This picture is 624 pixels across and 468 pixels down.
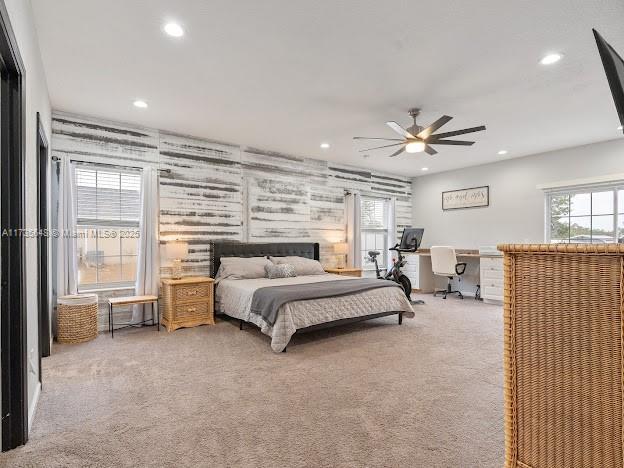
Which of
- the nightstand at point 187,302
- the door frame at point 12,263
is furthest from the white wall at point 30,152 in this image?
the nightstand at point 187,302

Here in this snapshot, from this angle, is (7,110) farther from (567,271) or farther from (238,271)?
(238,271)

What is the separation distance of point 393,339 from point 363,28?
121 inches

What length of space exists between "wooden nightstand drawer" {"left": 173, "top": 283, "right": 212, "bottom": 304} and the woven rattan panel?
3991 millimetres

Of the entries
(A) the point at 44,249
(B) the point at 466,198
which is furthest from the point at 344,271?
(A) the point at 44,249

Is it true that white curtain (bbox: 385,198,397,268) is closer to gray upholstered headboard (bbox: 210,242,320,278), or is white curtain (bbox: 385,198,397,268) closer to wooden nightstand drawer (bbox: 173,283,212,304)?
gray upholstered headboard (bbox: 210,242,320,278)

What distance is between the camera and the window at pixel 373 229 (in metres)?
7.68

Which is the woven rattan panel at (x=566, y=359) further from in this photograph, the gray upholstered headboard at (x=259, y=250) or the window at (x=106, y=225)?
the window at (x=106, y=225)

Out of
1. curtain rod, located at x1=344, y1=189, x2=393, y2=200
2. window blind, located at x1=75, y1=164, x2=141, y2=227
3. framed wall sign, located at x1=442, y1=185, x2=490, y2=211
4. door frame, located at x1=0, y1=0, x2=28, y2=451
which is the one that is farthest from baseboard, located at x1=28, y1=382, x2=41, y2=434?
framed wall sign, located at x1=442, y1=185, x2=490, y2=211

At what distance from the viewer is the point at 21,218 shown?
200 centimetres

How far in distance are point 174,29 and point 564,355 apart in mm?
A: 2960

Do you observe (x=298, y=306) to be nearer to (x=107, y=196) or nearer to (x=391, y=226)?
(x=107, y=196)

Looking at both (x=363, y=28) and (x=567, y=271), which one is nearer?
(x=567, y=271)

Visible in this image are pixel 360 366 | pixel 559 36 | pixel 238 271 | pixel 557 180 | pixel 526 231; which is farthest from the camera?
pixel 526 231

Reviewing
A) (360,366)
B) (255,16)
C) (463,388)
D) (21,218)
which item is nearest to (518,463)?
(463,388)
